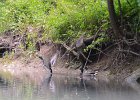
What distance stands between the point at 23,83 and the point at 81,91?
2.72m

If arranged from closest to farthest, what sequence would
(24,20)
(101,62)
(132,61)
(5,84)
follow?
(5,84), (132,61), (101,62), (24,20)

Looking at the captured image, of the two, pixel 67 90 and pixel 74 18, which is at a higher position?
pixel 74 18

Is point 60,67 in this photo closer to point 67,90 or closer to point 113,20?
point 113,20

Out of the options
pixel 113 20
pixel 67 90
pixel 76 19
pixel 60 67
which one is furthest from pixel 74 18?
pixel 67 90

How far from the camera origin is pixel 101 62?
15.1 m

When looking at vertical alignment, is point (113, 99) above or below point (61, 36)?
below

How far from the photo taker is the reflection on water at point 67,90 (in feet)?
31.9

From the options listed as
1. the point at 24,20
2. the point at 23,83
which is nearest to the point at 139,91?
the point at 23,83

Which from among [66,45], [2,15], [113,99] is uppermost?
[2,15]

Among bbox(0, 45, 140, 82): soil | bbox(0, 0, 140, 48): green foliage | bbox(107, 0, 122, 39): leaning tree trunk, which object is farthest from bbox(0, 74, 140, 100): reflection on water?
bbox(0, 0, 140, 48): green foliage

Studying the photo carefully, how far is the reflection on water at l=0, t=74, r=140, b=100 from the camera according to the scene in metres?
9.71

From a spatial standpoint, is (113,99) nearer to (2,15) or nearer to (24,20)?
(24,20)

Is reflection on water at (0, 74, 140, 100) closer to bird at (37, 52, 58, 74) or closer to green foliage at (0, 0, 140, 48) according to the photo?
green foliage at (0, 0, 140, 48)

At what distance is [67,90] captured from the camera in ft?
36.4
